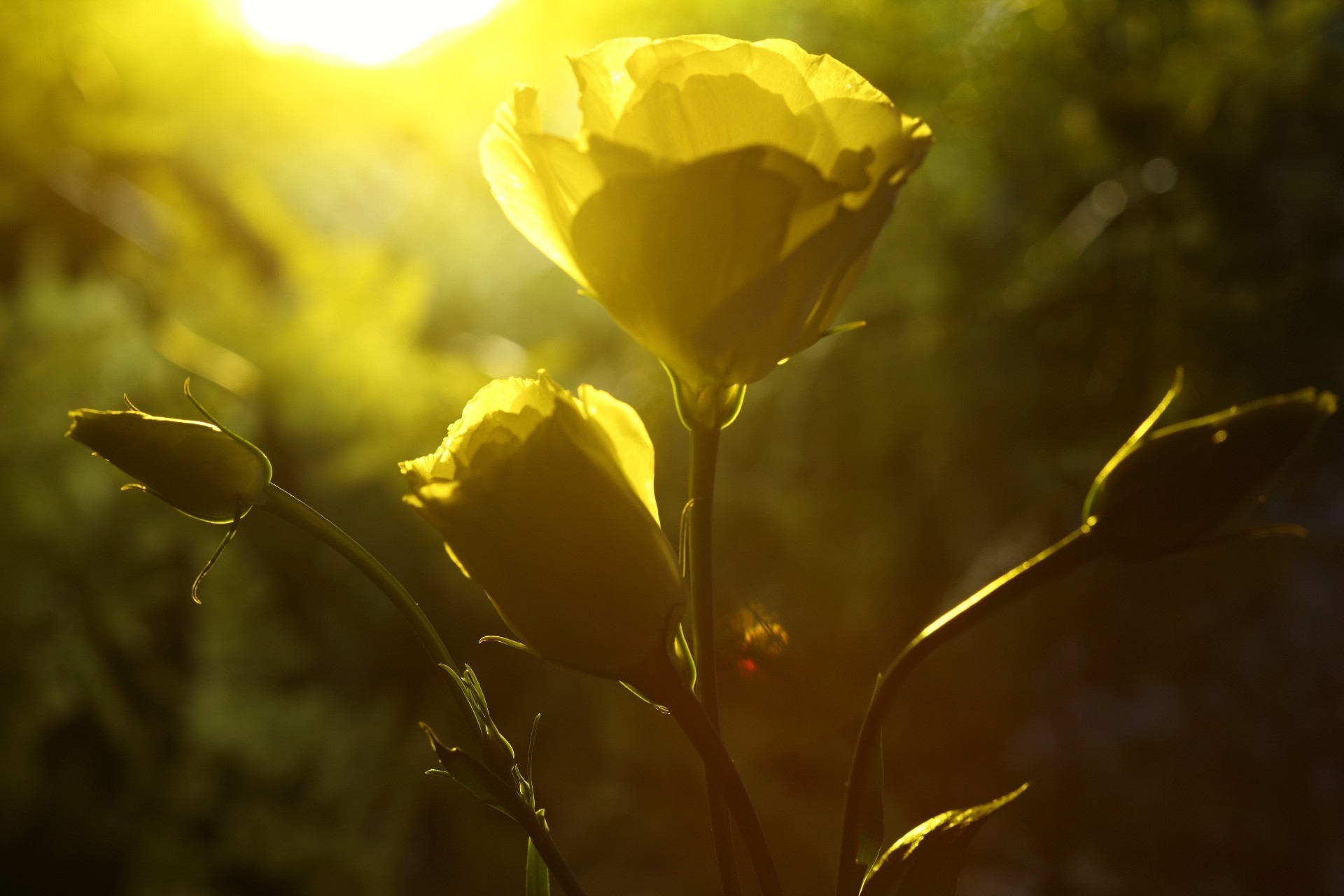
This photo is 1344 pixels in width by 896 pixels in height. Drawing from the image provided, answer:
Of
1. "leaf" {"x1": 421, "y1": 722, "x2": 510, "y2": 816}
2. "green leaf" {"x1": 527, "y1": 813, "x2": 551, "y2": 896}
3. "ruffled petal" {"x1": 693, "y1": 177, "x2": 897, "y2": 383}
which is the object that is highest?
"ruffled petal" {"x1": 693, "y1": 177, "x2": 897, "y2": 383}

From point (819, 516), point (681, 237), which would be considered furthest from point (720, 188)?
point (819, 516)

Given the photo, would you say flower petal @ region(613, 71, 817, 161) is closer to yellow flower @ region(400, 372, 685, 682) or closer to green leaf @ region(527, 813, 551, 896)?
yellow flower @ region(400, 372, 685, 682)

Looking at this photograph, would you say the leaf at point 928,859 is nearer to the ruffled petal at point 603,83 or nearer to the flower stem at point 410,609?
the flower stem at point 410,609

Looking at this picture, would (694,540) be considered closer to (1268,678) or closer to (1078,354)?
(1078,354)

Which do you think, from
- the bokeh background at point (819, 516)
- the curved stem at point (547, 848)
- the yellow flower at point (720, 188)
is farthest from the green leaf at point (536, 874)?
the bokeh background at point (819, 516)

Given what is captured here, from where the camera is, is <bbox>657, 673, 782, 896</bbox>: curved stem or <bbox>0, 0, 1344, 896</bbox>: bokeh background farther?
<bbox>0, 0, 1344, 896</bbox>: bokeh background

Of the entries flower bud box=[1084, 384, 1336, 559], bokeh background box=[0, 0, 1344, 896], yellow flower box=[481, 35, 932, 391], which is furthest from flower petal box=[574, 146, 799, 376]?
bokeh background box=[0, 0, 1344, 896]
